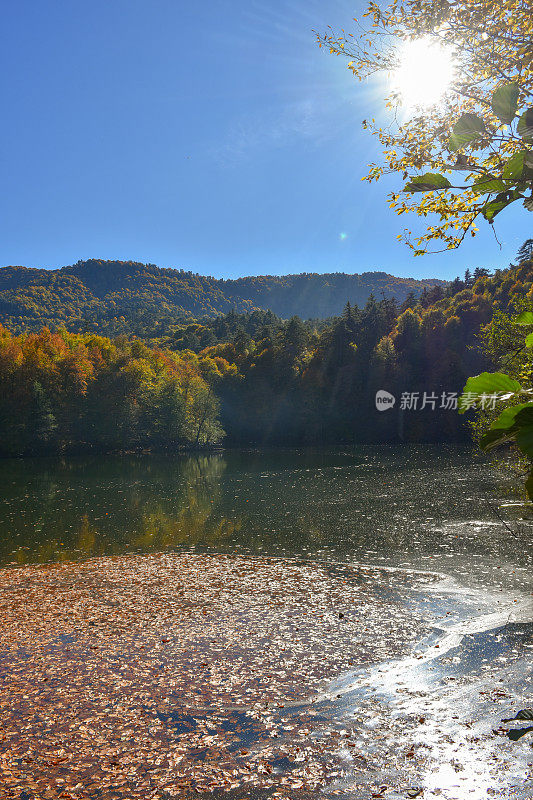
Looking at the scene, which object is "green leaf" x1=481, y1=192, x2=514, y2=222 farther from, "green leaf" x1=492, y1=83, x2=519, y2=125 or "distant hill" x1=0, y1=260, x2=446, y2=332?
"distant hill" x1=0, y1=260, x2=446, y2=332

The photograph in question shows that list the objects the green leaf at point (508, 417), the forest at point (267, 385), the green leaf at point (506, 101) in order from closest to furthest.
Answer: the green leaf at point (508, 417) → the green leaf at point (506, 101) → the forest at point (267, 385)

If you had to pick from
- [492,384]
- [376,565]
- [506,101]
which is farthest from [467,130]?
[376,565]

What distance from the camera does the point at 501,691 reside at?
802 centimetres

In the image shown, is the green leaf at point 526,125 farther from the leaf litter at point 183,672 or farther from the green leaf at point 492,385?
the leaf litter at point 183,672

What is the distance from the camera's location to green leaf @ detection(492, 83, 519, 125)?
3.97 feet

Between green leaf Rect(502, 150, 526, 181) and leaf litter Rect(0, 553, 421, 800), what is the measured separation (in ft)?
22.4

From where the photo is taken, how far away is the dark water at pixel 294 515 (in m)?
17.6

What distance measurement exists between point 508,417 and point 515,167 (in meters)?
0.81

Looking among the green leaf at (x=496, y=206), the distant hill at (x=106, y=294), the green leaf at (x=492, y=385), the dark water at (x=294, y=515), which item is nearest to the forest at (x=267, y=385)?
the dark water at (x=294, y=515)

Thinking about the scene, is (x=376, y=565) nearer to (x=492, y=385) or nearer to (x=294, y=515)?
(x=294, y=515)

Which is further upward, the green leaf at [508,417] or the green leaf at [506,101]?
the green leaf at [506,101]

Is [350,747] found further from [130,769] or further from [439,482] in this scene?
[439,482]

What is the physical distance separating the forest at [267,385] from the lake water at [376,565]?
28050 mm

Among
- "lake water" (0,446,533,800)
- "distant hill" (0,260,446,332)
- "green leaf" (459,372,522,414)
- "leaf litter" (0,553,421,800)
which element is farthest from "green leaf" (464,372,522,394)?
"distant hill" (0,260,446,332)
